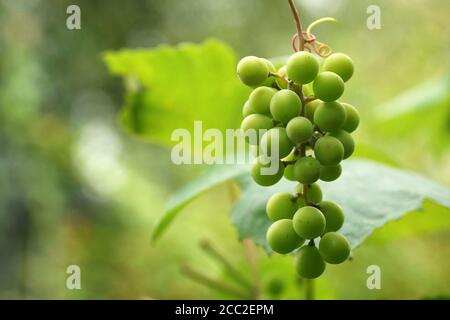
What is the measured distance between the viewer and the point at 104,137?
138 inches

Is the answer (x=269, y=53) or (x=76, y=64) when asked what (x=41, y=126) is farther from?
(x=269, y=53)

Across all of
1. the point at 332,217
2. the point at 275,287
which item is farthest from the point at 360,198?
the point at 275,287

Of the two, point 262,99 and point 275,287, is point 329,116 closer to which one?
point 262,99

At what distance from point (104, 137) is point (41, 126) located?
1.61ft

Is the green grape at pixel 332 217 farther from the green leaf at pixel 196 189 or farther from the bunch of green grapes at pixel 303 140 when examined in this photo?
the green leaf at pixel 196 189

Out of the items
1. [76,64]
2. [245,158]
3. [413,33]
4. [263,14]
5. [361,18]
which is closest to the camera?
[245,158]

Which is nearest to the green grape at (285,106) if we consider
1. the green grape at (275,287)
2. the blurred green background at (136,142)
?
the green grape at (275,287)

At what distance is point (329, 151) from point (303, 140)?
17 mm

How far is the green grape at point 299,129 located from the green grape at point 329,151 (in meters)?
0.01

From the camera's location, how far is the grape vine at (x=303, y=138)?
34cm

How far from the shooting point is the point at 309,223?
0.34 m

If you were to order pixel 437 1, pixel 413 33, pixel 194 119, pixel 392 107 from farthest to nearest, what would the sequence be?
pixel 413 33 < pixel 437 1 < pixel 392 107 < pixel 194 119

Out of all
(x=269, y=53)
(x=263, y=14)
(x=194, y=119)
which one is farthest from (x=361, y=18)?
(x=194, y=119)

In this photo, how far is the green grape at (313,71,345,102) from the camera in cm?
34
